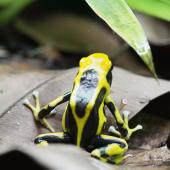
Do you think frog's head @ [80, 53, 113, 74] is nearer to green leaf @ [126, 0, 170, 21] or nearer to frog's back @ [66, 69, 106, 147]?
frog's back @ [66, 69, 106, 147]

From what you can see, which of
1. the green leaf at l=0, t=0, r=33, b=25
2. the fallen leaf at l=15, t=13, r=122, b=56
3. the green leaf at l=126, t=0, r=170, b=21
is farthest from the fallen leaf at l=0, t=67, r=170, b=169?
the green leaf at l=0, t=0, r=33, b=25

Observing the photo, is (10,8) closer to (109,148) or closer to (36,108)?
(36,108)

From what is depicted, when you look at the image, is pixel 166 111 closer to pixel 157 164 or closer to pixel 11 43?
pixel 157 164

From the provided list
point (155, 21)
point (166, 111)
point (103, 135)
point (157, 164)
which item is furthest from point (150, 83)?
point (155, 21)

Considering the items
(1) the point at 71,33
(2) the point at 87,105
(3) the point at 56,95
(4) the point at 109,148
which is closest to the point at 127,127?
(4) the point at 109,148

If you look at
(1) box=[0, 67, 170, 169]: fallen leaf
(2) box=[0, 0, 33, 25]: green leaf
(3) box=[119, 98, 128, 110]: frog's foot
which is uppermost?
(2) box=[0, 0, 33, 25]: green leaf
